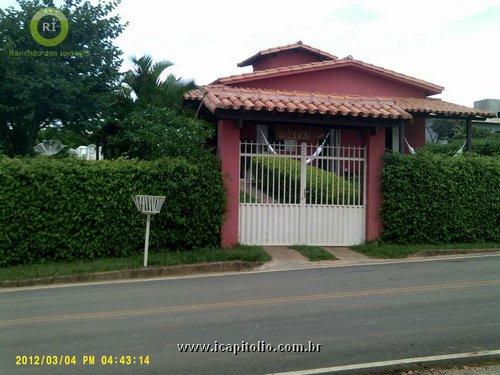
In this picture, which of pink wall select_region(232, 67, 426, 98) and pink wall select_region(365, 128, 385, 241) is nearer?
pink wall select_region(365, 128, 385, 241)

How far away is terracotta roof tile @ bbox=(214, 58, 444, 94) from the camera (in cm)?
1784

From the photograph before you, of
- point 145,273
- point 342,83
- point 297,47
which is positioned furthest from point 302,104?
point 297,47

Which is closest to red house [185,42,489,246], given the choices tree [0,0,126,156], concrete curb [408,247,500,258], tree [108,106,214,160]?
tree [108,106,214,160]

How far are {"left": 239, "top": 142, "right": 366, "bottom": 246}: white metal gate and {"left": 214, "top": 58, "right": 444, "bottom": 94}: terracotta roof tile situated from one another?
636cm

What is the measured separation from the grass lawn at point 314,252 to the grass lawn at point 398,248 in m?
1.00

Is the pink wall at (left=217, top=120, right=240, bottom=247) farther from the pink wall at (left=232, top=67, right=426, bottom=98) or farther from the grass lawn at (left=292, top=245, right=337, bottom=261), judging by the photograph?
the pink wall at (left=232, top=67, right=426, bottom=98)

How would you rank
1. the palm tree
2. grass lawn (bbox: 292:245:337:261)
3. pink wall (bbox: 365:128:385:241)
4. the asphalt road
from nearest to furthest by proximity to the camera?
the asphalt road → grass lawn (bbox: 292:245:337:261) → pink wall (bbox: 365:128:385:241) → the palm tree

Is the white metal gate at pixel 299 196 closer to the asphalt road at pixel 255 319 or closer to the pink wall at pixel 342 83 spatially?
the asphalt road at pixel 255 319

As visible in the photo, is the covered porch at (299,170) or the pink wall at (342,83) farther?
the pink wall at (342,83)

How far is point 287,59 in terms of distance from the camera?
72.1 feet

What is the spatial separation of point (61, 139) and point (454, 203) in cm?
1288

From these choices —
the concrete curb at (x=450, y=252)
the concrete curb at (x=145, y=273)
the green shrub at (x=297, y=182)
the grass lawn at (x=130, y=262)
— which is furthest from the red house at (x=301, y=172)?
the concrete curb at (x=145, y=273)

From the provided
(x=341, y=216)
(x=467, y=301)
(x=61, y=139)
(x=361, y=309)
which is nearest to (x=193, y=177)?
(x=341, y=216)

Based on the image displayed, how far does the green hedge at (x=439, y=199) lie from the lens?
39.4 ft
